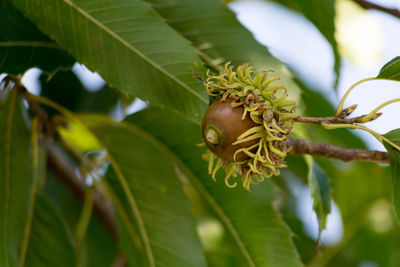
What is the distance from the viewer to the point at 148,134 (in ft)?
4.22

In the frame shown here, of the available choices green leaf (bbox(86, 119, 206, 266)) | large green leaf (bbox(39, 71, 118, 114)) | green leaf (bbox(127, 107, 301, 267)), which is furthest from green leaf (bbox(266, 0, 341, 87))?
large green leaf (bbox(39, 71, 118, 114))

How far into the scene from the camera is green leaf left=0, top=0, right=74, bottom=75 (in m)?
1.08

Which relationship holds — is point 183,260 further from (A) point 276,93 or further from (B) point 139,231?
(A) point 276,93

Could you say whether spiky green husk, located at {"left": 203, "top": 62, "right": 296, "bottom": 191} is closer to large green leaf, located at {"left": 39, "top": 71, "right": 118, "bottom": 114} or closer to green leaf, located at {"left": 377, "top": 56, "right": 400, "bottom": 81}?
green leaf, located at {"left": 377, "top": 56, "right": 400, "bottom": 81}

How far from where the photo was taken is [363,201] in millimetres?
2154

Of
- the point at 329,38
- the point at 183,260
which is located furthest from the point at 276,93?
the point at 183,260

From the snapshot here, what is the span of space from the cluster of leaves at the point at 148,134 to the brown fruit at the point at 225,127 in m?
0.12

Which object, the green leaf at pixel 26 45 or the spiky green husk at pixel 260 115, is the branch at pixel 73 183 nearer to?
the green leaf at pixel 26 45

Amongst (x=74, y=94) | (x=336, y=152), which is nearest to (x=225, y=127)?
(x=336, y=152)

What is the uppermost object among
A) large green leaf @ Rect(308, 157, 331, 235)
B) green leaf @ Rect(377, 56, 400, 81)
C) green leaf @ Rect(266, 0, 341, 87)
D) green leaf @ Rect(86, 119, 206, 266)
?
green leaf @ Rect(266, 0, 341, 87)

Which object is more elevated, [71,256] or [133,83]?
[133,83]

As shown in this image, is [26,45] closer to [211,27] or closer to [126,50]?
[126,50]

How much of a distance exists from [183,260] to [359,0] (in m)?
0.86

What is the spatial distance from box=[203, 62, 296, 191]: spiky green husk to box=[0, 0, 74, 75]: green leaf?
0.42 meters
